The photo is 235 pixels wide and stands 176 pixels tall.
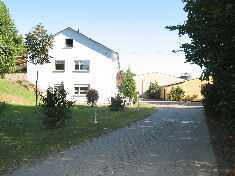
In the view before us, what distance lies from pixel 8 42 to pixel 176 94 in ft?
89.5

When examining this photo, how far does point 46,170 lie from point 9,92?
690 inches

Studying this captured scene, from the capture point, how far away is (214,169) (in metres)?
4.98

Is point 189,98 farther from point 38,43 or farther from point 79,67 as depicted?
point 38,43

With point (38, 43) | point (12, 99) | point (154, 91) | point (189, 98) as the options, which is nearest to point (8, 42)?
point (38, 43)

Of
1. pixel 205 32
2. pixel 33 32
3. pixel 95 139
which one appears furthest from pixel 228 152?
pixel 33 32

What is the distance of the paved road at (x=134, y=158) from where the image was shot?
15.9ft

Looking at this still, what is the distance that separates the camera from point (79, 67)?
85.0ft

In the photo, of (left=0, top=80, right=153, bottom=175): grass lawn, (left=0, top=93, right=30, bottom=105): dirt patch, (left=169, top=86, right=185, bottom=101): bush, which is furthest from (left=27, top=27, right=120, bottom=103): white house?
(left=0, top=80, right=153, bottom=175): grass lawn

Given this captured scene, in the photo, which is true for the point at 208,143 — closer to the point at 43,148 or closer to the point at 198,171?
the point at 198,171

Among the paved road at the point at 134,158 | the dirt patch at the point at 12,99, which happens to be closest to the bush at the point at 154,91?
the dirt patch at the point at 12,99

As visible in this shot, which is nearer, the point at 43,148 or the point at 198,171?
the point at 198,171

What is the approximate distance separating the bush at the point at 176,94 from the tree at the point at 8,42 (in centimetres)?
2611

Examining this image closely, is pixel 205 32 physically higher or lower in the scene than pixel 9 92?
higher

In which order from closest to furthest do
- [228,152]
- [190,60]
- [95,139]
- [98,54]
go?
1. [228,152]
2. [190,60]
3. [95,139]
4. [98,54]
